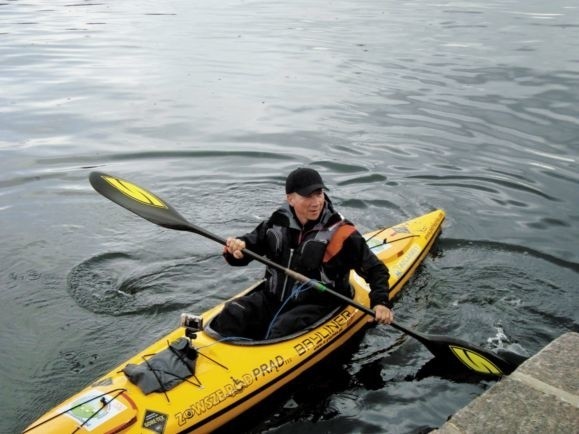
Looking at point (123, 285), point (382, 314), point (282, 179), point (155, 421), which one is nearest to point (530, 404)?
point (382, 314)

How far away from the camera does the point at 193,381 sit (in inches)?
163

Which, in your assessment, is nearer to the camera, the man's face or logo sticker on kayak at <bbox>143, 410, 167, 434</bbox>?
logo sticker on kayak at <bbox>143, 410, 167, 434</bbox>

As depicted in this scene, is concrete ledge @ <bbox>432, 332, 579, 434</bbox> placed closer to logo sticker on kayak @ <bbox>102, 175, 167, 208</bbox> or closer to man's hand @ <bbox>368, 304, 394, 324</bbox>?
man's hand @ <bbox>368, 304, 394, 324</bbox>

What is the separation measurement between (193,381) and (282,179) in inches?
204

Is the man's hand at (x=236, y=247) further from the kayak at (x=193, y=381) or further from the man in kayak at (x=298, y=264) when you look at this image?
the kayak at (x=193, y=381)

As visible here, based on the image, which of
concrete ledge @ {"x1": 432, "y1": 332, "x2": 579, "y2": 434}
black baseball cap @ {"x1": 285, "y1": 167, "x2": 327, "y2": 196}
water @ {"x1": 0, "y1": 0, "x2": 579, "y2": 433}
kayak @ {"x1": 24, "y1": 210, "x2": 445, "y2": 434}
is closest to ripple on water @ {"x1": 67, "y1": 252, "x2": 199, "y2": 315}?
water @ {"x1": 0, "y1": 0, "x2": 579, "y2": 433}

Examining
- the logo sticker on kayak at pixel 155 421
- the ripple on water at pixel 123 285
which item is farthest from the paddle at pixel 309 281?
the logo sticker on kayak at pixel 155 421

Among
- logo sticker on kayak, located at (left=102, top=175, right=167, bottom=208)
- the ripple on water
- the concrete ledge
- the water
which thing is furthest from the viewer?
the ripple on water

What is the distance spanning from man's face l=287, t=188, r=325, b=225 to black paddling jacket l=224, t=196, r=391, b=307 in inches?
2.2

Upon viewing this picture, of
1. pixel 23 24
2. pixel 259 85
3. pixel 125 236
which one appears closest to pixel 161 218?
pixel 125 236

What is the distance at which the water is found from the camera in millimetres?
5117

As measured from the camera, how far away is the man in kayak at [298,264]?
4.71 meters

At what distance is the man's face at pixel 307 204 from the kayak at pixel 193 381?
2.66ft

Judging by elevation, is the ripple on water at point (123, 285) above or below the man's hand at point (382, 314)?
below
